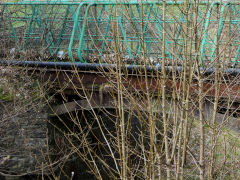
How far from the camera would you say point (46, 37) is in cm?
1050

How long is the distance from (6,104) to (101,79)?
251cm

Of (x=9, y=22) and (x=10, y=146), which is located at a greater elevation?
(x=9, y=22)

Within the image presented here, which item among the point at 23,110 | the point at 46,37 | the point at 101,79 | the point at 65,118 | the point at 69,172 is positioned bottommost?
the point at 69,172

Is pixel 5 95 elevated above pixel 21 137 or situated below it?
above

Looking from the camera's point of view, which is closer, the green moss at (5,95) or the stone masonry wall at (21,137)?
the stone masonry wall at (21,137)

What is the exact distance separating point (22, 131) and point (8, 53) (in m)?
1.95

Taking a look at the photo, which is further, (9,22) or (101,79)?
(9,22)

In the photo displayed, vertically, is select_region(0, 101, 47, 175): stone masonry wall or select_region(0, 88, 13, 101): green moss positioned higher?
select_region(0, 88, 13, 101): green moss

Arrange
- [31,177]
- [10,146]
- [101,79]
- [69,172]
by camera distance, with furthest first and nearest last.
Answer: [69,172]
[31,177]
[10,146]
[101,79]

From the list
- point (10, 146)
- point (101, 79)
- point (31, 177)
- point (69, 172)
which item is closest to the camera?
point (101, 79)

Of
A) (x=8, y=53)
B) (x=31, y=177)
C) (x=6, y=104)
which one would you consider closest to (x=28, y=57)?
(x=8, y=53)

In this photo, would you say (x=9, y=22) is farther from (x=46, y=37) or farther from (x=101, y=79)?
(x=101, y=79)

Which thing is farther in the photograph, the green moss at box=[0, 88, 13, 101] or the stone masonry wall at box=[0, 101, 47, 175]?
the green moss at box=[0, 88, 13, 101]

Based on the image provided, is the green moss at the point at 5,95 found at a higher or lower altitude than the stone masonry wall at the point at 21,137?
higher
